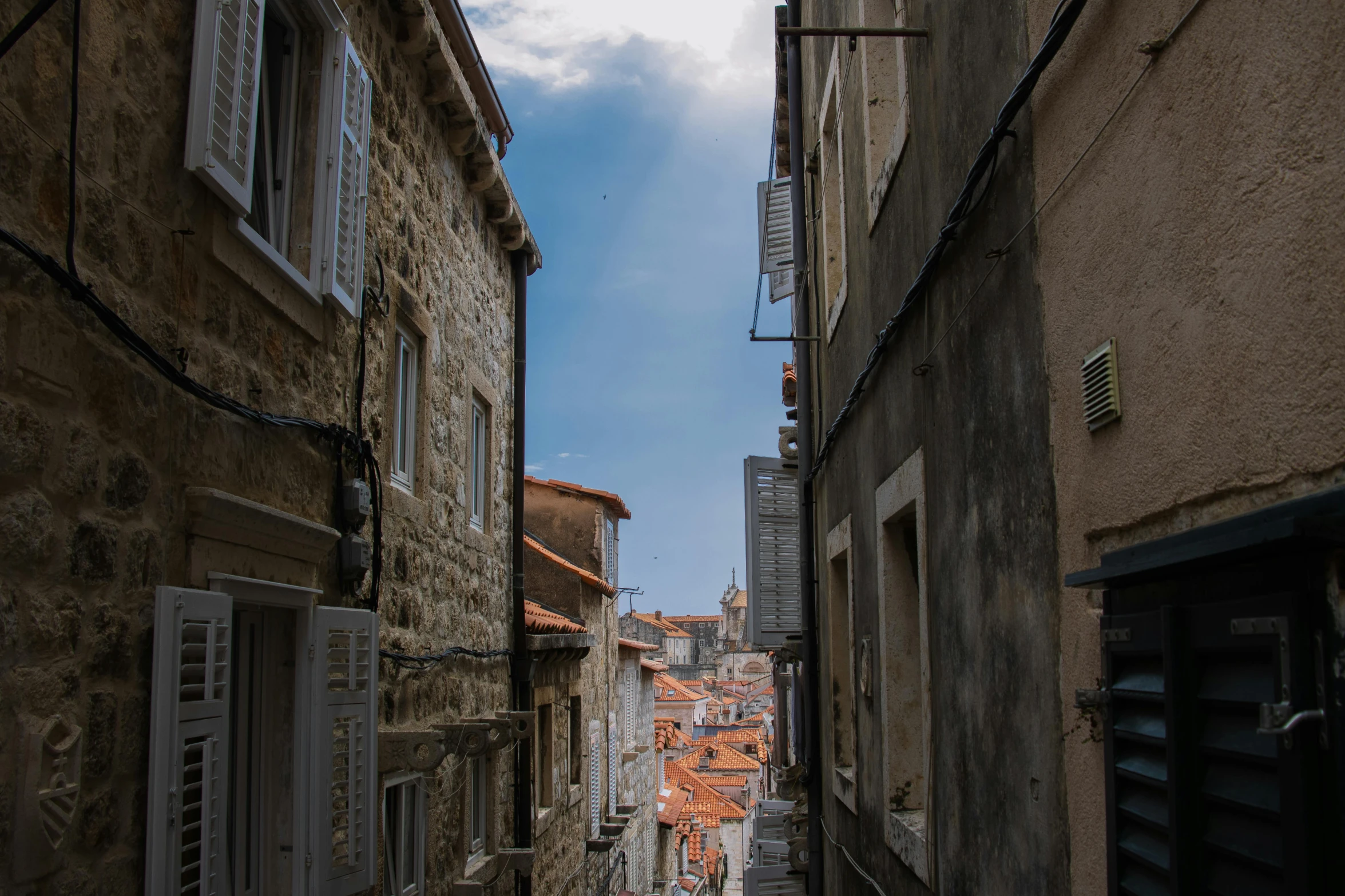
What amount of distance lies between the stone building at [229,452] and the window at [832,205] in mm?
2725

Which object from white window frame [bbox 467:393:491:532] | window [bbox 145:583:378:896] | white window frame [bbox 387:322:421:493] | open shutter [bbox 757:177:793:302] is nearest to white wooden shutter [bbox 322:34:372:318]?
white window frame [bbox 387:322:421:493]

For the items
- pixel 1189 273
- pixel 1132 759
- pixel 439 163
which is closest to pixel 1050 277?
pixel 1189 273

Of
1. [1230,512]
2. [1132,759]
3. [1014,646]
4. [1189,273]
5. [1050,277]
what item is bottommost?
[1132,759]

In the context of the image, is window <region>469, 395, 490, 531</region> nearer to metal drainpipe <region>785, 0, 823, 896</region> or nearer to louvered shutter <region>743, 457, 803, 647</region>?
metal drainpipe <region>785, 0, 823, 896</region>

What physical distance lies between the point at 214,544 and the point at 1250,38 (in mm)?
3844

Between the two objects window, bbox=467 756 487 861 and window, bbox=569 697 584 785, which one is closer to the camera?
window, bbox=467 756 487 861

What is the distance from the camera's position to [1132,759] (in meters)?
2.55

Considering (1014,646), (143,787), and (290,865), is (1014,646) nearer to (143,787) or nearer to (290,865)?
(143,787)

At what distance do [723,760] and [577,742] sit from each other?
126 feet

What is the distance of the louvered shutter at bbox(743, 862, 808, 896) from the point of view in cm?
1088

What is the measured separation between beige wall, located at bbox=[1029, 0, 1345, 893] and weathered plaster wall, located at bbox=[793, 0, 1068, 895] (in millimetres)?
188

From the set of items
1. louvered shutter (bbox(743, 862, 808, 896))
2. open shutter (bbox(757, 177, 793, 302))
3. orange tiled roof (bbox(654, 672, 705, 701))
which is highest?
open shutter (bbox(757, 177, 793, 302))

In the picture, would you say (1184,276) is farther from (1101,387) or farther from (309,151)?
(309,151)

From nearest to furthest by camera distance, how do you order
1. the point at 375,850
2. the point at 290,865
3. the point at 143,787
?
1. the point at 143,787
2. the point at 290,865
3. the point at 375,850
